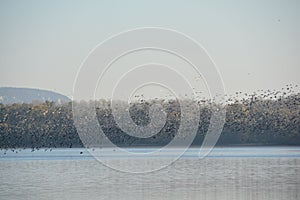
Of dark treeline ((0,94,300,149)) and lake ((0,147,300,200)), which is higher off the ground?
dark treeline ((0,94,300,149))

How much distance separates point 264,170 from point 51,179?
28.3 feet

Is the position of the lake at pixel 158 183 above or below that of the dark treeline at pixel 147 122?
below

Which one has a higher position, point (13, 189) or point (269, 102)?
point (269, 102)

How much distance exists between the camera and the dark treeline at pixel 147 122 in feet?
265

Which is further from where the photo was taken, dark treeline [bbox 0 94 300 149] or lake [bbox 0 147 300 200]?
dark treeline [bbox 0 94 300 149]

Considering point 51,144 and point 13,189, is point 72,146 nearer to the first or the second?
point 51,144

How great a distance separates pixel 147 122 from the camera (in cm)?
8394

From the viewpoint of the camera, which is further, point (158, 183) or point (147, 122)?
point (147, 122)

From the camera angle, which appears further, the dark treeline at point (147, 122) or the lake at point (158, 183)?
the dark treeline at point (147, 122)

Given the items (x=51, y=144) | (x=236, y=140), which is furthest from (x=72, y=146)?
(x=236, y=140)

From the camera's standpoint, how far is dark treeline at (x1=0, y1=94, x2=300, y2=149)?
8081 cm

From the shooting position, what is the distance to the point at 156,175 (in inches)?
1331

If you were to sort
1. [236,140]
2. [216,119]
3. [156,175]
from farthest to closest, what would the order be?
[216,119], [236,140], [156,175]

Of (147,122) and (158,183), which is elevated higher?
(147,122)
